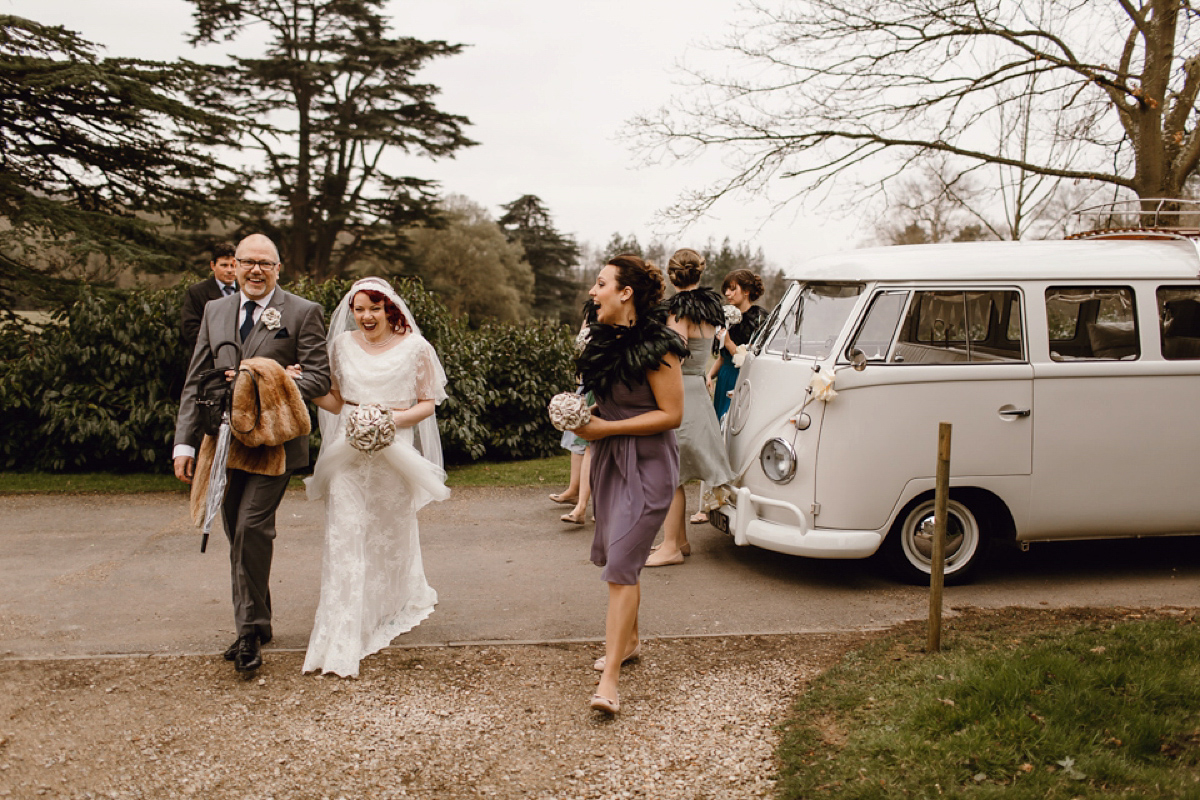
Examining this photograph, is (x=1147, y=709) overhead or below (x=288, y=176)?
below

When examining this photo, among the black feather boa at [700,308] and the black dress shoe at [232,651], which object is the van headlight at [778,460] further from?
the black dress shoe at [232,651]

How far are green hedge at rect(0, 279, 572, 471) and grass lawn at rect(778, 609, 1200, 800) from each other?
23.4 ft

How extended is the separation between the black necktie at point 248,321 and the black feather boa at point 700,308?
2898 mm

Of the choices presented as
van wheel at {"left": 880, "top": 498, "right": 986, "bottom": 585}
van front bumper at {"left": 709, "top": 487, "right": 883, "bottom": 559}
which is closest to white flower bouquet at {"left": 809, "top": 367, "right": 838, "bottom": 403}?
van front bumper at {"left": 709, "top": 487, "right": 883, "bottom": 559}

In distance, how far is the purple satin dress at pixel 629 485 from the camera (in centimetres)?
439

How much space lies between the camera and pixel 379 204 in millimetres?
36312

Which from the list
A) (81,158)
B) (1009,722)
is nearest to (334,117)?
(81,158)

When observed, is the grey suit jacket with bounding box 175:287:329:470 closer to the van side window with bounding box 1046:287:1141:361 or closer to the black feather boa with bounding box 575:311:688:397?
the black feather boa with bounding box 575:311:688:397

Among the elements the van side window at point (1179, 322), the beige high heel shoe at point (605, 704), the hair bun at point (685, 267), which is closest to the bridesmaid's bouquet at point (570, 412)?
the beige high heel shoe at point (605, 704)

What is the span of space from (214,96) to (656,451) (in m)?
33.1

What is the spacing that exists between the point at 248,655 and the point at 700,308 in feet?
12.3

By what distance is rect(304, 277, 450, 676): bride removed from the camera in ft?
16.2

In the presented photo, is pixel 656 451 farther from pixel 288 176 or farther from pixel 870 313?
pixel 288 176

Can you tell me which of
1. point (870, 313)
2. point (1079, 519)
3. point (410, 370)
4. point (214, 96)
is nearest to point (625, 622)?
point (410, 370)
